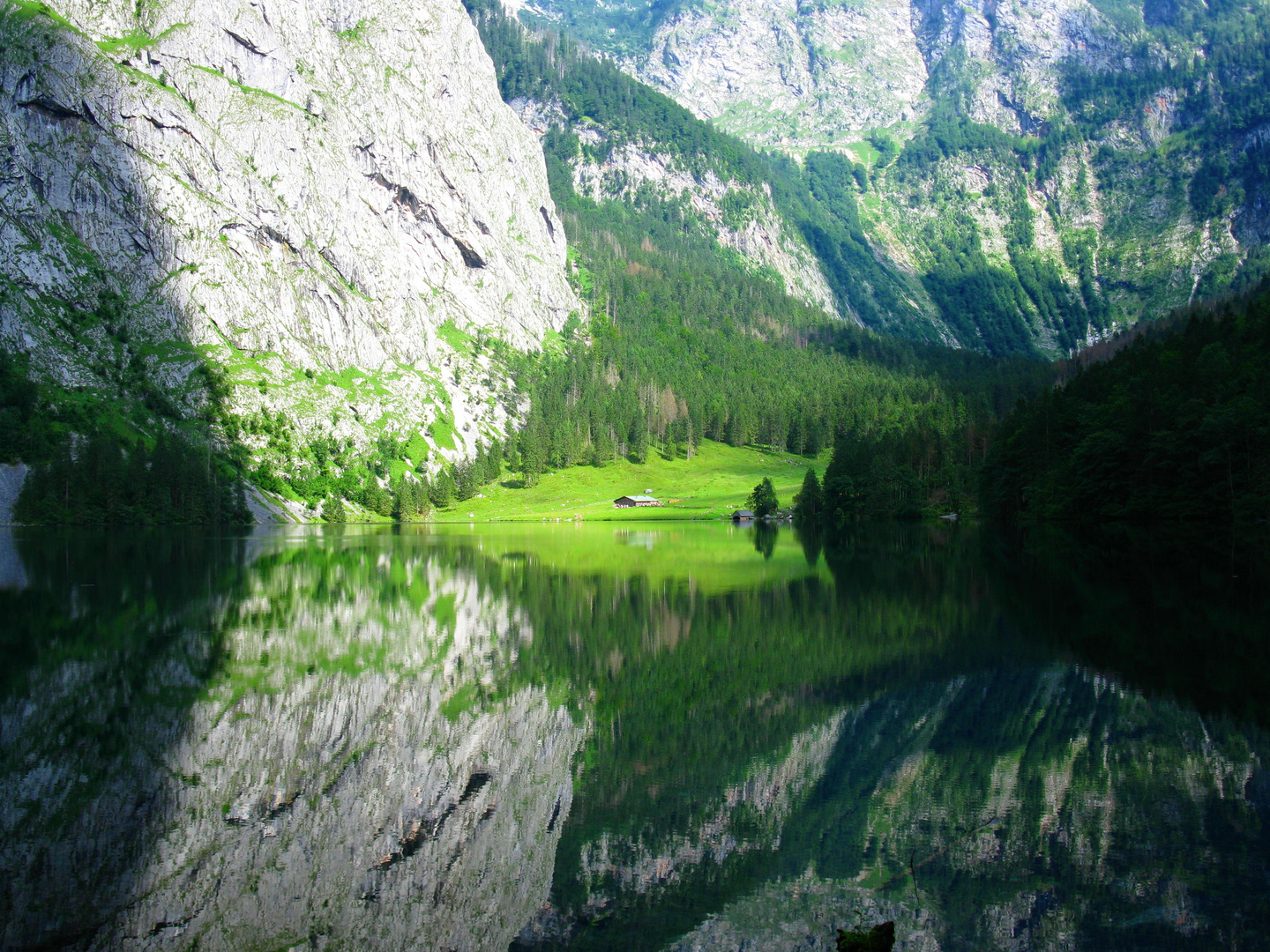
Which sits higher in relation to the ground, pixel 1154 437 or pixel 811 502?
pixel 1154 437

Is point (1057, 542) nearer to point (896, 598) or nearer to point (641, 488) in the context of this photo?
point (896, 598)

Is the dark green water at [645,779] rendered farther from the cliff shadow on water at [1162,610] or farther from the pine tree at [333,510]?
the pine tree at [333,510]

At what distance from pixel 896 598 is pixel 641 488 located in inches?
5796

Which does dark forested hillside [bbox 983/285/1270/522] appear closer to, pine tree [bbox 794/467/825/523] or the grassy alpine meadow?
pine tree [bbox 794/467/825/523]

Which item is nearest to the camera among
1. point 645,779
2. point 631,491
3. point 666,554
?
point 645,779

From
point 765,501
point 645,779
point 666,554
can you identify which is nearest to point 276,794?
point 645,779

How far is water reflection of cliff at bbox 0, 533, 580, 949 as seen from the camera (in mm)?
10734

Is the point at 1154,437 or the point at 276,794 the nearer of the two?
Result: the point at 276,794

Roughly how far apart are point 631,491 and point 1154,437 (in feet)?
390

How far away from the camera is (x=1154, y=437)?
71.1 meters

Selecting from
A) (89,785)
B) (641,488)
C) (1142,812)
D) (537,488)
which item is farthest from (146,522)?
(1142,812)

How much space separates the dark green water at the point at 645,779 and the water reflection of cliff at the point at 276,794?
0.07m

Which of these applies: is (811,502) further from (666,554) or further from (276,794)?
(276,794)

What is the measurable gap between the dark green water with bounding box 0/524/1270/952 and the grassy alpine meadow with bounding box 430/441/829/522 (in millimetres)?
122407
